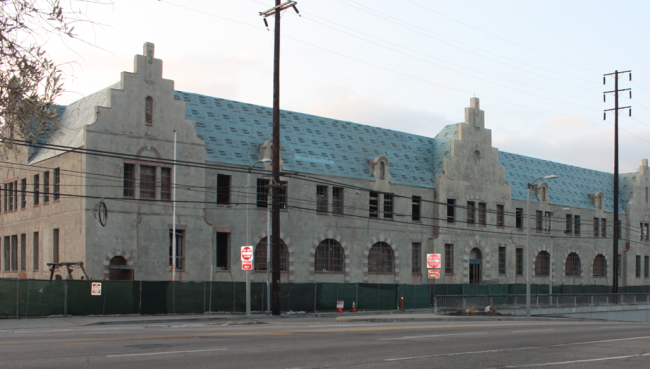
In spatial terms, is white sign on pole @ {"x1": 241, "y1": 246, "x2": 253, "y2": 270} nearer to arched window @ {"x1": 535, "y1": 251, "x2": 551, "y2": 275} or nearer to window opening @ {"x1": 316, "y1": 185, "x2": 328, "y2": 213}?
window opening @ {"x1": 316, "y1": 185, "x2": 328, "y2": 213}

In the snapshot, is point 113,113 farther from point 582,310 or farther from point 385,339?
point 582,310

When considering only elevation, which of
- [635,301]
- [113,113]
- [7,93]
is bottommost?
[635,301]

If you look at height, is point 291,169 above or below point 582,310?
above

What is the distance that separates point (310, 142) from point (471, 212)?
17.0 meters

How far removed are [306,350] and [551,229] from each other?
5556cm

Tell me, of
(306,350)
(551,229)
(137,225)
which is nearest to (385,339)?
(306,350)

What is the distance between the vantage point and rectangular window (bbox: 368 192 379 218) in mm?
51178

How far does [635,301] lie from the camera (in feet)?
178

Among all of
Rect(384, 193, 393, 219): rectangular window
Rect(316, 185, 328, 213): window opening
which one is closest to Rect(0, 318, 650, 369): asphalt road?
Rect(316, 185, 328, 213): window opening

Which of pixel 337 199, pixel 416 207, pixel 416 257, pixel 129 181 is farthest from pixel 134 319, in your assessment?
pixel 416 207

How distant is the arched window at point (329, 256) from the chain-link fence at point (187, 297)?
16.6 ft

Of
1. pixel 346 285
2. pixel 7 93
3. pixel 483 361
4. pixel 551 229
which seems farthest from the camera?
pixel 551 229

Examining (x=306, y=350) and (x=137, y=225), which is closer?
(x=306, y=350)

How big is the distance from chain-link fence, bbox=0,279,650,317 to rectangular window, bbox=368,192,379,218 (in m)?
7.02
